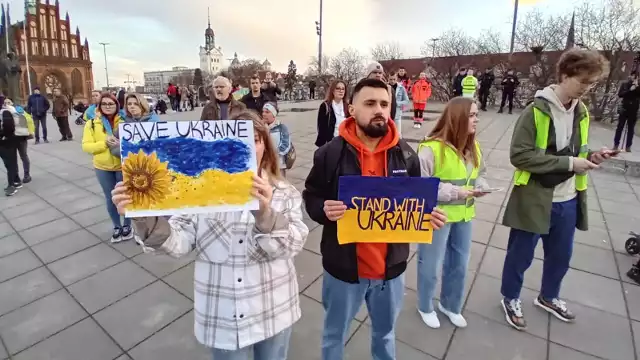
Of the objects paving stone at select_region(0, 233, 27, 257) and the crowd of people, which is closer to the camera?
the crowd of people

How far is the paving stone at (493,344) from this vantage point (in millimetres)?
2463

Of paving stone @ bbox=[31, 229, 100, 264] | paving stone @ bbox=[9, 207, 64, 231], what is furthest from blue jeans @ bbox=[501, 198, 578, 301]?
paving stone @ bbox=[9, 207, 64, 231]

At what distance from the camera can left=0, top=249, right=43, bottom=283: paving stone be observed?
3711 mm

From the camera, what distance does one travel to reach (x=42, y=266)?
3.85 metres

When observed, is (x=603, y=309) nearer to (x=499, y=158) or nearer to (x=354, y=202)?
(x=354, y=202)

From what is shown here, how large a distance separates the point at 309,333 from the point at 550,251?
2.08 meters

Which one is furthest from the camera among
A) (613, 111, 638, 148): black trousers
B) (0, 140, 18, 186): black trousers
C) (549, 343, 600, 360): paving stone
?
(613, 111, 638, 148): black trousers

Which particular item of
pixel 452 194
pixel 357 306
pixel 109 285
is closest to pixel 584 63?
pixel 452 194

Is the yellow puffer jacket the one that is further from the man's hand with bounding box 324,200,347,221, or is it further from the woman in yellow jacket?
the man's hand with bounding box 324,200,347,221

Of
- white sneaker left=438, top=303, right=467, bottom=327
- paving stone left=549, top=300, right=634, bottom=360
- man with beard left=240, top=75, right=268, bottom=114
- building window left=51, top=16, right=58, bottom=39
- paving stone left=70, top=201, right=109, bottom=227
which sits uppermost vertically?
building window left=51, top=16, right=58, bottom=39

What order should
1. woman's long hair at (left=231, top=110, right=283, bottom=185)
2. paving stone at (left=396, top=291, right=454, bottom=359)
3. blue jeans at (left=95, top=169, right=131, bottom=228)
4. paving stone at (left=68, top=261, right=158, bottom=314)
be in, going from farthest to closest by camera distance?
blue jeans at (left=95, top=169, right=131, bottom=228)
paving stone at (left=68, top=261, right=158, bottom=314)
paving stone at (left=396, top=291, right=454, bottom=359)
woman's long hair at (left=231, top=110, right=283, bottom=185)

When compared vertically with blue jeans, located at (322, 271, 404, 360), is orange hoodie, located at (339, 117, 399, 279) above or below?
above

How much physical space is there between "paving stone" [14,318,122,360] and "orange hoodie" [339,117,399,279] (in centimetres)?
205

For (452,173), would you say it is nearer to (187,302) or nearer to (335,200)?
(335,200)
